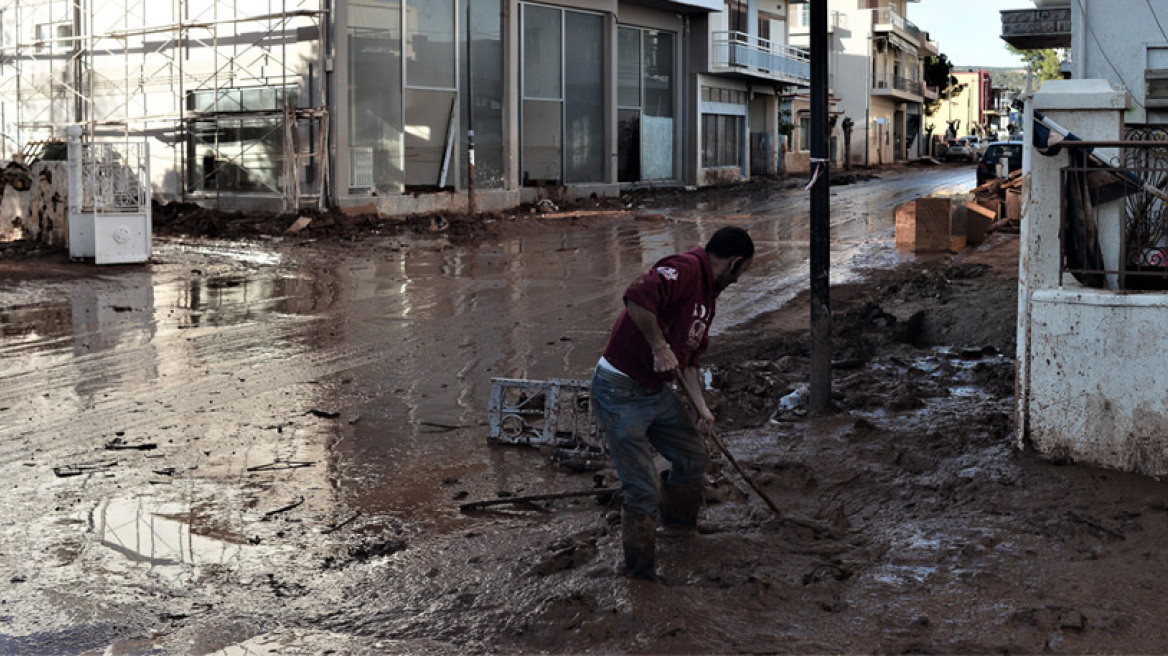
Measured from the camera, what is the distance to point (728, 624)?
447cm

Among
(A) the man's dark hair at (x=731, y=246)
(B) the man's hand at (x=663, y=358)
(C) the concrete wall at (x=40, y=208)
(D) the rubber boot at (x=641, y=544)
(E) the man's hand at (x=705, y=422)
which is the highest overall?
(C) the concrete wall at (x=40, y=208)

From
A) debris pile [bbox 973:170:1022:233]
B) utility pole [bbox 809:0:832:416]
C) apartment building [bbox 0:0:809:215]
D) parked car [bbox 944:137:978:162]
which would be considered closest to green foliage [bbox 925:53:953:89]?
parked car [bbox 944:137:978:162]

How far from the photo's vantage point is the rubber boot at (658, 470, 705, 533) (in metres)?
5.33

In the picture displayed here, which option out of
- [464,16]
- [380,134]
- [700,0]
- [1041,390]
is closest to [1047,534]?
[1041,390]

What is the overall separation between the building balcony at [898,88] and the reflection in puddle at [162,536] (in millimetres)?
69342

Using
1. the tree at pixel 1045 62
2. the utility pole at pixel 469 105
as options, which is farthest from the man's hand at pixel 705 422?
the tree at pixel 1045 62

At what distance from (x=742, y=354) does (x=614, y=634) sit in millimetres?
5745

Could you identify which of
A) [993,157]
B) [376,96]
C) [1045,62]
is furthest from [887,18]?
[376,96]

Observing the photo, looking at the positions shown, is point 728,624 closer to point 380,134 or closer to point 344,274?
point 344,274

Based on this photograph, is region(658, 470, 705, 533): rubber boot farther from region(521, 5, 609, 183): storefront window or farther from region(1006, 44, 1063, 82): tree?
region(1006, 44, 1063, 82): tree

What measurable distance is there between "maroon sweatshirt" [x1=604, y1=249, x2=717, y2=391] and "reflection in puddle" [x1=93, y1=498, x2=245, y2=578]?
2.06m

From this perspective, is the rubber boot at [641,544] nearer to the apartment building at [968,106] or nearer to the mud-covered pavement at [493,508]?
the mud-covered pavement at [493,508]

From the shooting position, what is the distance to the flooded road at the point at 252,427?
16.2ft

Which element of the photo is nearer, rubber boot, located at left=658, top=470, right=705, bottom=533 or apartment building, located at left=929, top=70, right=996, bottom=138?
rubber boot, located at left=658, top=470, right=705, bottom=533
